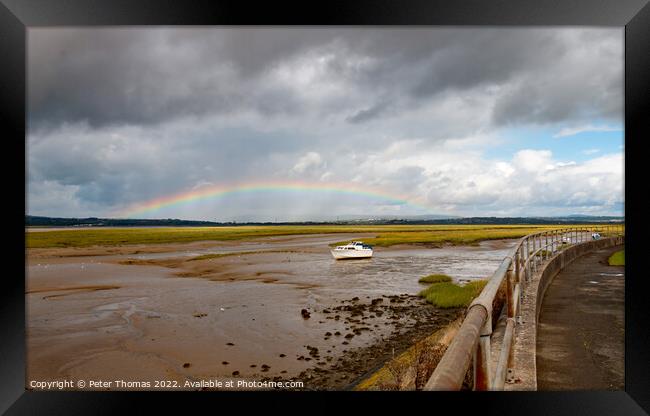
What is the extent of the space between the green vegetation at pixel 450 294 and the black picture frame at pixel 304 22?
8.53 meters

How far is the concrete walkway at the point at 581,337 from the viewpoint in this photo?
304 centimetres

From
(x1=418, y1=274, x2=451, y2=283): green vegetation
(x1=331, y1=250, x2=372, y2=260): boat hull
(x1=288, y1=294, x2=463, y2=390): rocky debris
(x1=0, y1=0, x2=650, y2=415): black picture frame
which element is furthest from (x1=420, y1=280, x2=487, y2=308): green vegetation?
(x1=331, y1=250, x2=372, y2=260): boat hull

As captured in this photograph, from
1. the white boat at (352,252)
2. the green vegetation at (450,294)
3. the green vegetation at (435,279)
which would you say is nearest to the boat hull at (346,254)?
the white boat at (352,252)

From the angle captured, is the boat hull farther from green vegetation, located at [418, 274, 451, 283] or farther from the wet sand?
green vegetation, located at [418, 274, 451, 283]

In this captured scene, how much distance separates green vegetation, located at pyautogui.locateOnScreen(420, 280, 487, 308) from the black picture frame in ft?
28.0

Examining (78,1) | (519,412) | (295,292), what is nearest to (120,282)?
(295,292)

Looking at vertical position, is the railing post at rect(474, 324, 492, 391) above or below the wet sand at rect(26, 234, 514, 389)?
above

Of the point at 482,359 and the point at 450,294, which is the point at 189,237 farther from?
the point at 482,359

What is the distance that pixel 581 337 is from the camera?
3.79 meters

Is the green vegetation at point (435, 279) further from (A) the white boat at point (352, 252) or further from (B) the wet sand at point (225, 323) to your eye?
(A) the white boat at point (352, 252)

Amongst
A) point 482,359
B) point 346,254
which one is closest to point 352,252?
Result: point 346,254

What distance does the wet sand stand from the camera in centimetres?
716

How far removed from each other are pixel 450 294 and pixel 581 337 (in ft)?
30.3

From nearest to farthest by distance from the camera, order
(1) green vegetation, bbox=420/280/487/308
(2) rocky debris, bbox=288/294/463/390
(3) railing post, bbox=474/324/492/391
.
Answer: (3) railing post, bbox=474/324/492/391 < (2) rocky debris, bbox=288/294/463/390 < (1) green vegetation, bbox=420/280/487/308
